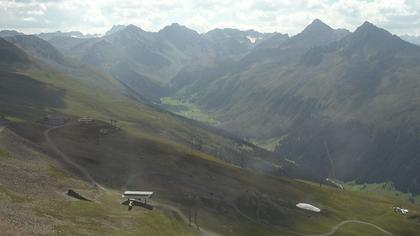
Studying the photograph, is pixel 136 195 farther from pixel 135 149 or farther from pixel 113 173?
pixel 135 149

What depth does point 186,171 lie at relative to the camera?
18500 centimetres

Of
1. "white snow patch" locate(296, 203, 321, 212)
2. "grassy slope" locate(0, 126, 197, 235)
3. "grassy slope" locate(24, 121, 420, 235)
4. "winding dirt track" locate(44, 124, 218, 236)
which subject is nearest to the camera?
"grassy slope" locate(0, 126, 197, 235)

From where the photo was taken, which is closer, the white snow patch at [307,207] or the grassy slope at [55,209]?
the grassy slope at [55,209]

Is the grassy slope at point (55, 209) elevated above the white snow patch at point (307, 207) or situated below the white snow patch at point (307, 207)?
below

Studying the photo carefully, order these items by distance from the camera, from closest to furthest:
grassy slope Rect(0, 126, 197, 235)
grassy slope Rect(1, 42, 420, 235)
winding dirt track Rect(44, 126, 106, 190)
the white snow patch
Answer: grassy slope Rect(0, 126, 197, 235) < grassy slope Rect(1, 42, 420, 235) < winding dirt track Rect(44, 126, 106, 190) < the white snow patch

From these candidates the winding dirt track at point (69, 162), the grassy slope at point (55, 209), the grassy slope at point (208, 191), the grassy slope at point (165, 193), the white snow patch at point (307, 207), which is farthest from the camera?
the white snow patch at point (307, 207)

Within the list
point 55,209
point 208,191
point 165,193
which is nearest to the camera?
point 55,209

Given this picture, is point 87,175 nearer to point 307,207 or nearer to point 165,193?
point 165,193

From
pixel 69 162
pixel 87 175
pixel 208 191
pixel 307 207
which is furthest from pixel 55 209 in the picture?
pixel 307 207

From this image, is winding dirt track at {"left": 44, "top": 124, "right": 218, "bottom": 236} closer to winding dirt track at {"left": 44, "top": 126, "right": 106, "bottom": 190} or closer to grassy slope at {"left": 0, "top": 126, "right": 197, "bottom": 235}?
winding dirt track at {"left": 44, "top": 126, "right": 106, "bottom": 190}

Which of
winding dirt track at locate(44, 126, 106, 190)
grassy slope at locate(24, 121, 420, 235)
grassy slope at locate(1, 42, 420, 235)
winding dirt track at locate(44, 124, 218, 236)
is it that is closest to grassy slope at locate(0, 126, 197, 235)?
grassy slope at locate(1, 42, 420, 235)

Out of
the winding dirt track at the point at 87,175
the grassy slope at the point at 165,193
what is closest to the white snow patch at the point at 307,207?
the grassy slope at the point at 165,193

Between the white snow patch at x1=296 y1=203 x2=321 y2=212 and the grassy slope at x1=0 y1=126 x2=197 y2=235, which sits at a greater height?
the white snow patch at x1=296 y1=203 x2=321 y2=212

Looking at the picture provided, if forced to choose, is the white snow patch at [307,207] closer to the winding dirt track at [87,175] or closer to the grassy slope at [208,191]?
the grassy slope at [208,191]
